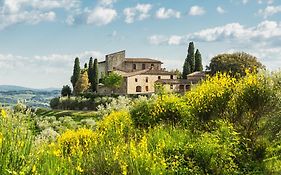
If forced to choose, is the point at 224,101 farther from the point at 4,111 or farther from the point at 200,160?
the point at 4,111

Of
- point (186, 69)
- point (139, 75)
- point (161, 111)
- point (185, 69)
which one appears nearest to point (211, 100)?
point (161, 111)

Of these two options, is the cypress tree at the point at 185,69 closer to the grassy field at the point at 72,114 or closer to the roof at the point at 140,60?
the roof at the point at 140,60

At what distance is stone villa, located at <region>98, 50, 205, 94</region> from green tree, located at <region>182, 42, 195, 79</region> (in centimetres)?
220

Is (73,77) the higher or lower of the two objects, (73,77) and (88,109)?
the higher

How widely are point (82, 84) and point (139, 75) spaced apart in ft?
32.0

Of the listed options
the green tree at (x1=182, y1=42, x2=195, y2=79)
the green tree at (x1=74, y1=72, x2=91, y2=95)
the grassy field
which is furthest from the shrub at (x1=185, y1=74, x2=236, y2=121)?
the green tree at (x1=74, y1=72, x2=91, y2=95)

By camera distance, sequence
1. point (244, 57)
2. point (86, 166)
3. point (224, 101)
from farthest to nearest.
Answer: point (244, 57) < point (224, 101) < point (86, 166)

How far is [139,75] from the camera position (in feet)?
257

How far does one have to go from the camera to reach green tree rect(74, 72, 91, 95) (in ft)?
255

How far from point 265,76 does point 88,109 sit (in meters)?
51.8

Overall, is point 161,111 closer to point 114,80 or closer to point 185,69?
point 114,80

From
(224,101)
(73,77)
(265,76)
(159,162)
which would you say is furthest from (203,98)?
(73,77)

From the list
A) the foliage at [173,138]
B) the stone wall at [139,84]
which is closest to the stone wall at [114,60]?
the stone wall at [139,84]

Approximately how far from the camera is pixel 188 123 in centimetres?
1784
